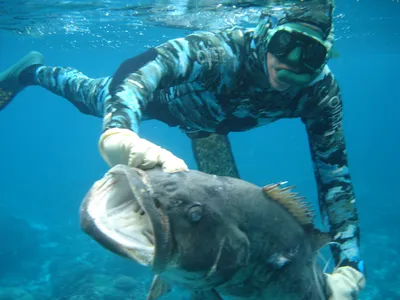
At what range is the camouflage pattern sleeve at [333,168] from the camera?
394 centimetres

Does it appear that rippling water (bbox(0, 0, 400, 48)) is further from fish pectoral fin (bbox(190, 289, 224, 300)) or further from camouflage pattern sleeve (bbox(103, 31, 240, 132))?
fish pectoral fin (bbox(190, 289, 224, 300))

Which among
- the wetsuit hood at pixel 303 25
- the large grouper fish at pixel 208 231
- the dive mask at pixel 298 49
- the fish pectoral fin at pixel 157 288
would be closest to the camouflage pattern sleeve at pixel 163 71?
the wetsuit hood at pixel 303 25

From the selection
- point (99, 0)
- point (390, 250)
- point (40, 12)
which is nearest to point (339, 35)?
point (390, 250)

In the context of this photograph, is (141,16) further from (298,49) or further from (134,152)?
(134,152)

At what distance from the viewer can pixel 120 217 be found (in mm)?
2033

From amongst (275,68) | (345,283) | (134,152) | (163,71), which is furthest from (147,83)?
(345,283)

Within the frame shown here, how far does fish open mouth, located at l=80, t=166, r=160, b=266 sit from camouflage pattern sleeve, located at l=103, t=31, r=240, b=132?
619 mm

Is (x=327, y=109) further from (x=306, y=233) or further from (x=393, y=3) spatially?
(x=393, y=3)

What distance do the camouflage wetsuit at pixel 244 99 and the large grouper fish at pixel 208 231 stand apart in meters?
1.31

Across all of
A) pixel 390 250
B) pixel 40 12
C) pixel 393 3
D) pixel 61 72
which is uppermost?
pixel 393 3

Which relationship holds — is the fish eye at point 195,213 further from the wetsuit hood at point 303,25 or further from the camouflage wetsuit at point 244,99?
the wetsuit hood at point 303,25

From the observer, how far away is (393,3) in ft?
46.3

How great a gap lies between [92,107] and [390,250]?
53.5 ft

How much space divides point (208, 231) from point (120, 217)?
0.55m
